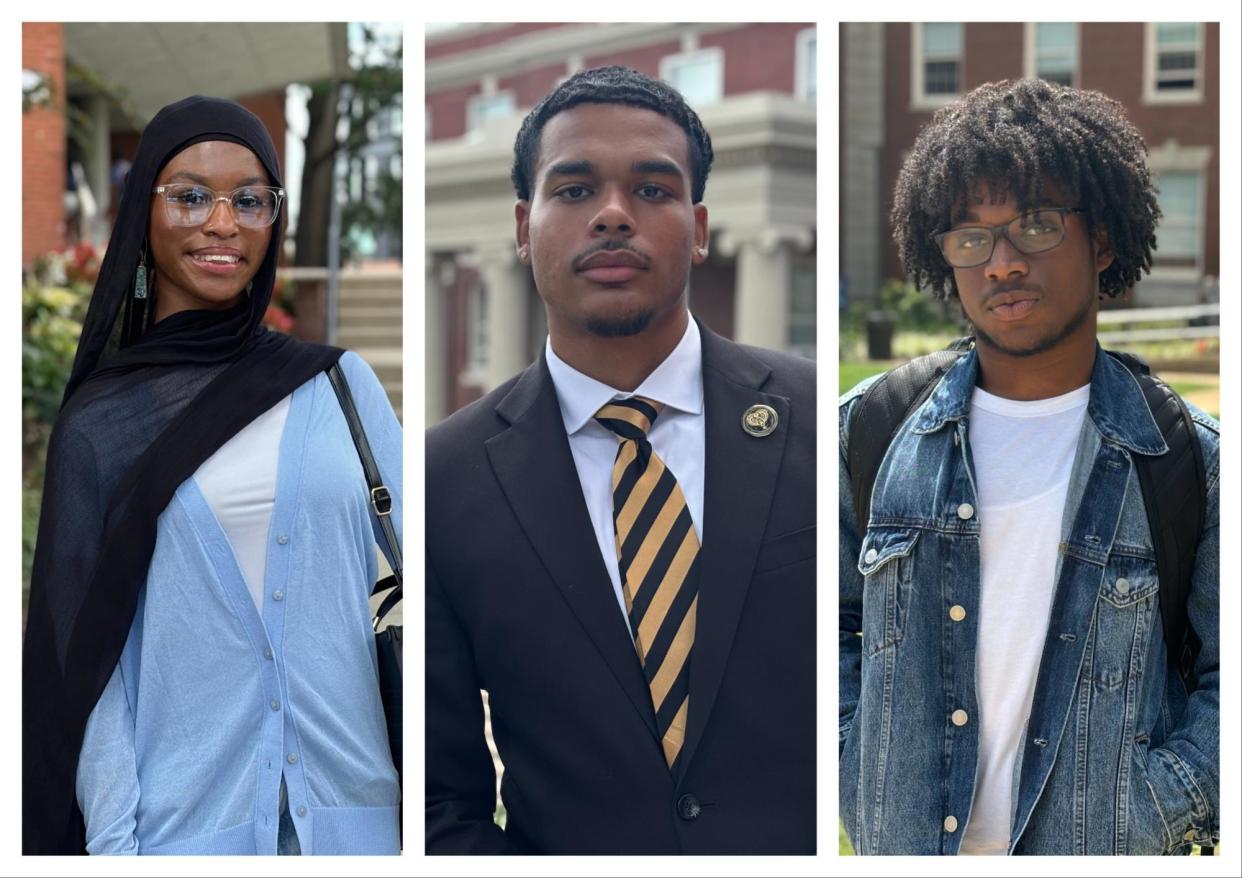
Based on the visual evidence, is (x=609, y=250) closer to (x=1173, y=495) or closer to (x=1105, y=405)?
(x=1105, y=405)

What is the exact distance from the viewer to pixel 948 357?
3.04 meters

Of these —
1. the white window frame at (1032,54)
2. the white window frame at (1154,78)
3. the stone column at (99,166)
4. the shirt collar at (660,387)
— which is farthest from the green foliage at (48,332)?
the white window frame at (1154,78)

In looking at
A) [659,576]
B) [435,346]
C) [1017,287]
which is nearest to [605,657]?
[659,576]

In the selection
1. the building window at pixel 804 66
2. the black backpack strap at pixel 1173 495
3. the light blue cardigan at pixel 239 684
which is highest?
the building window at pixel 804 66

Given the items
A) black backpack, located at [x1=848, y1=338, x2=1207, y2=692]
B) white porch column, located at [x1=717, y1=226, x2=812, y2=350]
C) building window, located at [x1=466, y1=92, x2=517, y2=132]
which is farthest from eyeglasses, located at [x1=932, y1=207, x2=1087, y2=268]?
building window, located at [x1=466, y1=92, x2=517, y2=132]

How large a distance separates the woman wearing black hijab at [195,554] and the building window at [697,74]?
85cm

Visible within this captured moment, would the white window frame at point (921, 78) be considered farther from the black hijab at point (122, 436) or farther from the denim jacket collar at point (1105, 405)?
the black hijab at point (122, 436)

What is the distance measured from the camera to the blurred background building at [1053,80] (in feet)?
13.6

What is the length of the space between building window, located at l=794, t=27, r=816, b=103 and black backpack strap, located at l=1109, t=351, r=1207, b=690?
87 cm

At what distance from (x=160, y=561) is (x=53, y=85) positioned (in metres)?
4.98

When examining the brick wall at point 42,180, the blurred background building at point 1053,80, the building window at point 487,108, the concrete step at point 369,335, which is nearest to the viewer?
the building window at point 487,108

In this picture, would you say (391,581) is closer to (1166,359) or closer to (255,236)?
(255,236)

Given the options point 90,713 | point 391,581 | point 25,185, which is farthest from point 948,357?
point 25,185

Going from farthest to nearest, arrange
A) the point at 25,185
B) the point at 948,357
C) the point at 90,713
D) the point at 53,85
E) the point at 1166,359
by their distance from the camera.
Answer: the point at 25,185 < the point at 53,85 < the point at 1166,359 < the point at 948,357 < the point at 90,713
